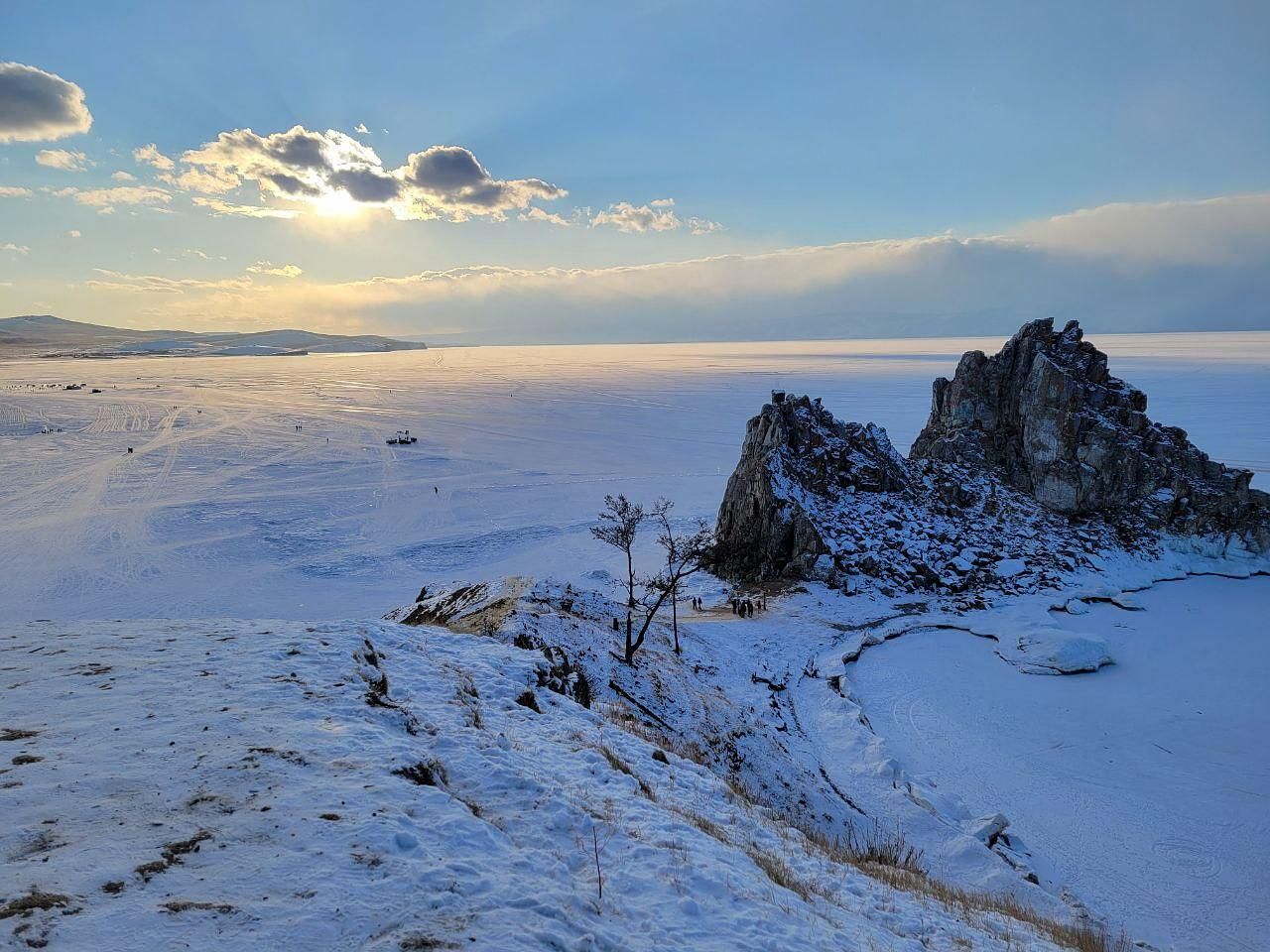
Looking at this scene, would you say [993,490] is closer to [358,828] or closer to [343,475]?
[358,828]

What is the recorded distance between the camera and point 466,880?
22.7ft

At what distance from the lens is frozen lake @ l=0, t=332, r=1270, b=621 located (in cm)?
3684

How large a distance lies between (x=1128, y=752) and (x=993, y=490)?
2399 centimetres

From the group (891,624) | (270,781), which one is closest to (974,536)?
(891,624)

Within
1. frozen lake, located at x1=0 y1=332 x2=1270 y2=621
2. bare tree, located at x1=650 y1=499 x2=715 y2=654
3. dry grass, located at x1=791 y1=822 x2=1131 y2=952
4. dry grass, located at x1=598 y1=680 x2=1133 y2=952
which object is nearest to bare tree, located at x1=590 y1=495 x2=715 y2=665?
bare tree, located at x1=650 y1=499 x2=715 y2=654

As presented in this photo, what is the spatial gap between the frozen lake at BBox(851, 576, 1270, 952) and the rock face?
9.34m

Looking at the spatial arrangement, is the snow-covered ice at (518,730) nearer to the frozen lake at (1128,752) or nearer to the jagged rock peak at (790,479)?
the frozen lake at (1128,752)

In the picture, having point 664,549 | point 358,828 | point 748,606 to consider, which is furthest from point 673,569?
point 358,828

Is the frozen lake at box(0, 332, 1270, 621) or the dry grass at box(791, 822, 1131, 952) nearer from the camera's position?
the dry grass at box(791, 822, 1131, 952)

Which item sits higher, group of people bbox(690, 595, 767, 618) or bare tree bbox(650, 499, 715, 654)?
bare tree bbox(650, 499, 715, 654)

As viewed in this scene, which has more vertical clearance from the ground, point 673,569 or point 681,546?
point 681,546

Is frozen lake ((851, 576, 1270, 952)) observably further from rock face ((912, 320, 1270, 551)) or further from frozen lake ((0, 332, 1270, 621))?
frozen lake ((0, 332, 1270, 621))

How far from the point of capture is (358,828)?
7.40 m

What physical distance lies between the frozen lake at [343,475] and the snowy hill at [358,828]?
2255 centimetres
